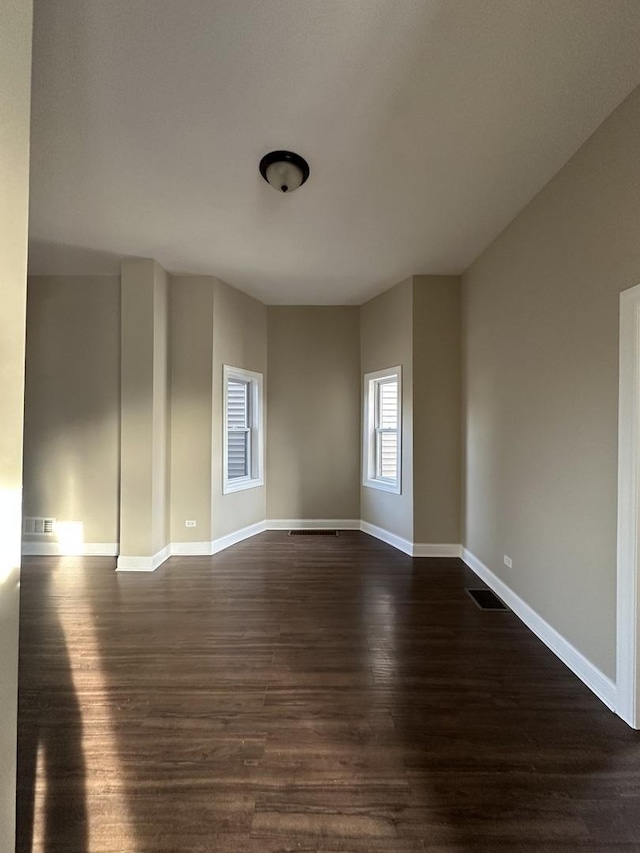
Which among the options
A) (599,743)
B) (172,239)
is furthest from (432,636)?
(172,239)

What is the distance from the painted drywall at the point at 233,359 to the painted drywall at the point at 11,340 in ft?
10.4

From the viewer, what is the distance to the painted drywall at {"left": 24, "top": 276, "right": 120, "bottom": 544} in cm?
402

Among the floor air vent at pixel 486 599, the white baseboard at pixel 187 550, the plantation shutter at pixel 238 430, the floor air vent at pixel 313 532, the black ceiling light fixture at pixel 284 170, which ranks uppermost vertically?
the black ceiling light fixture at pixel 284 170

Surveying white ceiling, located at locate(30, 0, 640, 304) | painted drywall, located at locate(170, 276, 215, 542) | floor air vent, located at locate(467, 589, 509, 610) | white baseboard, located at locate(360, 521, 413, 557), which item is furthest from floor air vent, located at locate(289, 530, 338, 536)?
white ceiling, located at locate(30, 0, 640, 304)

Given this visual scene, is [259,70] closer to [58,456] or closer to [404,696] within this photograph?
[404,696]

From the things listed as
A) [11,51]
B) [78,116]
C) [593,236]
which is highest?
[78,116]

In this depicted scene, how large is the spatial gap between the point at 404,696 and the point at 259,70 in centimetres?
308

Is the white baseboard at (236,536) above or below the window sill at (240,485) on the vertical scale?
below

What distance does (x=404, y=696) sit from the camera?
1.95m

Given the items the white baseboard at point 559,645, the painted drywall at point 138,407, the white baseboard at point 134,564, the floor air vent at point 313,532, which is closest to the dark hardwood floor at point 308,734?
the white baseboard at point 559,645

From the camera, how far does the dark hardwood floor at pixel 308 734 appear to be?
1.32 meters

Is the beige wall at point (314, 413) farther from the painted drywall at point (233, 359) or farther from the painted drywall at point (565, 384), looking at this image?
the painted drywall at point (565, 384)

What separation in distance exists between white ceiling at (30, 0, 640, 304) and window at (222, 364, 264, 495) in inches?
78.7

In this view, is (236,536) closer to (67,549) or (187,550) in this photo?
(187,550)
